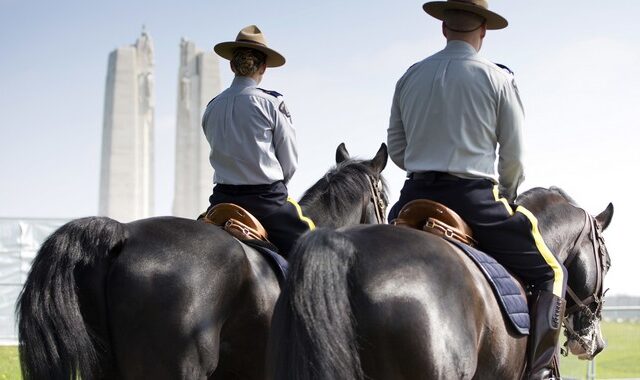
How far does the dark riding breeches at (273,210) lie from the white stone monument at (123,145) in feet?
135

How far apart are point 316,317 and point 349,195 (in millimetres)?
3634

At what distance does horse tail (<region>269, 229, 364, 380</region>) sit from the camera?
15.4 feet

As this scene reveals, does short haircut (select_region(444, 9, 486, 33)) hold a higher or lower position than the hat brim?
higher

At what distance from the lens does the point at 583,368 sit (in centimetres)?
1756

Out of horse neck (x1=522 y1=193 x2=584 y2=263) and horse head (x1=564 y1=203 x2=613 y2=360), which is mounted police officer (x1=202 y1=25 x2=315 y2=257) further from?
horse head (x1=564 y1=203 x2=613 y2=360)

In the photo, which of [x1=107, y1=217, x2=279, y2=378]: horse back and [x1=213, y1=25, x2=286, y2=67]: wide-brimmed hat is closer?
[x1=107, y1=217, x2=279, y2=378]: horse back

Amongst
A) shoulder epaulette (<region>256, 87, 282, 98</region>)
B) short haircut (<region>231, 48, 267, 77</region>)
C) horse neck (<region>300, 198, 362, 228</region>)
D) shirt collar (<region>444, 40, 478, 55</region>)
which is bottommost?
horse neck (<region>300, 198, 362, 228</region>)

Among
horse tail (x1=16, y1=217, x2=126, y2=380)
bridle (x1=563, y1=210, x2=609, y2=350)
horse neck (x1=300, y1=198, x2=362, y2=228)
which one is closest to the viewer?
horse tail (x1=16, y1=217, x2=126, y2=380)

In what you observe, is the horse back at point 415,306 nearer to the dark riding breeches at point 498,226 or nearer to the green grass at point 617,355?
the dark riding breeches at point 498,226

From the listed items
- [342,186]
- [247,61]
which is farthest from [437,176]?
[247,61]

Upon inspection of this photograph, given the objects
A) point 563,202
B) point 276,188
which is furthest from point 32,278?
point 563,202

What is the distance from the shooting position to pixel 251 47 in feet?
26.8

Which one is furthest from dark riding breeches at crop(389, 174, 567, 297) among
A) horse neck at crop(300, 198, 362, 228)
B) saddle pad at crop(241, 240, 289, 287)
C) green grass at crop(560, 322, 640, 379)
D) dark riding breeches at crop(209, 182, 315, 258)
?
green grass at crop(560, 322, 640, 379)

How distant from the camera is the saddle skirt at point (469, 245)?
5.79 meters
